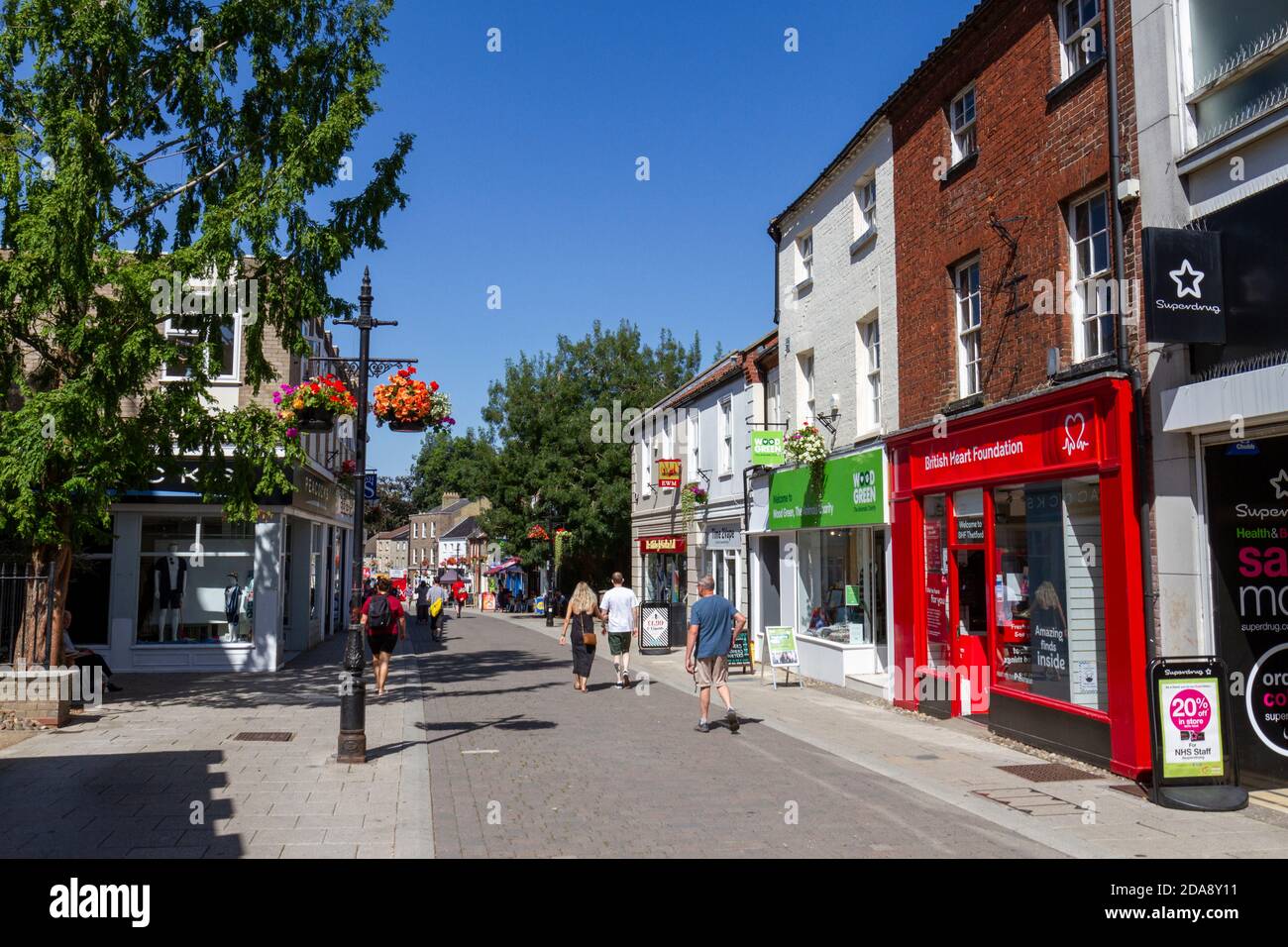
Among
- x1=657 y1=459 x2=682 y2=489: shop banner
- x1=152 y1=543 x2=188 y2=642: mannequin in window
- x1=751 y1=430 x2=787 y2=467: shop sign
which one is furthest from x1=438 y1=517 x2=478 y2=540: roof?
x1=751 y1=430 x2=787 y2=467: shop sign

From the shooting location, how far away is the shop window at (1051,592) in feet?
34.7

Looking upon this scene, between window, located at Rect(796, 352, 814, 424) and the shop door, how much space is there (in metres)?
5.95

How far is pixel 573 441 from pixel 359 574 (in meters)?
32.8

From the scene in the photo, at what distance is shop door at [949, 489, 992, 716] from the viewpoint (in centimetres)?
1291

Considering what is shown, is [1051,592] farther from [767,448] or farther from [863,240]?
[767,448]

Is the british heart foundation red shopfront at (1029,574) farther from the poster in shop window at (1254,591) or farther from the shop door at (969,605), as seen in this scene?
the poster in shop window at (1254,591)

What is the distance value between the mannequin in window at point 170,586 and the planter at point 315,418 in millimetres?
8292

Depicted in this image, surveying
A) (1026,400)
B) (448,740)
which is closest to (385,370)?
(448,740)

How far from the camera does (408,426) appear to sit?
486 inches

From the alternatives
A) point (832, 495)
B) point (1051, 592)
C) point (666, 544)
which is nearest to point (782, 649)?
point (832, 495)

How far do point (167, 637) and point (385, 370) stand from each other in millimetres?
10159

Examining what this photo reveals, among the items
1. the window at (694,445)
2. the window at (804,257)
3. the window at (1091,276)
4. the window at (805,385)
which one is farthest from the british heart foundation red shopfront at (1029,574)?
the window at (694,445)

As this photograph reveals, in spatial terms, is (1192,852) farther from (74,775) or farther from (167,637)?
(167,637)

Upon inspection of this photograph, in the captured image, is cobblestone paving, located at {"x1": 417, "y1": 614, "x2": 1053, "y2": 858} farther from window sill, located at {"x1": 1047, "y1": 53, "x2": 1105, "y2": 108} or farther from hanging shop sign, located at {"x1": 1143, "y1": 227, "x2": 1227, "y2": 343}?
window sill, located at {"x1": 1047, "y1": 53, "x2": 1105, "y2": 108}
